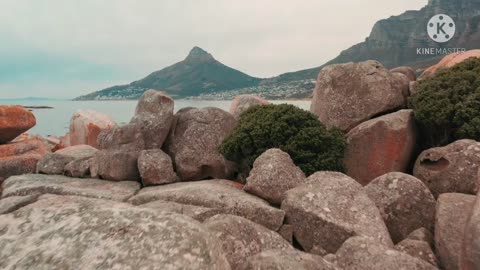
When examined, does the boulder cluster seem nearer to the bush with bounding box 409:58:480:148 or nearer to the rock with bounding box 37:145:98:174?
the rock with bounding box 37:145:98:174

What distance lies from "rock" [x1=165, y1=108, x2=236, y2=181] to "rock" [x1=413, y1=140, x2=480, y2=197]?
6.63 metres

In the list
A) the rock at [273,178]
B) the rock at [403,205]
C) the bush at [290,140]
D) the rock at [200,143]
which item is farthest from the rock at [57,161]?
the rock at [403,205]

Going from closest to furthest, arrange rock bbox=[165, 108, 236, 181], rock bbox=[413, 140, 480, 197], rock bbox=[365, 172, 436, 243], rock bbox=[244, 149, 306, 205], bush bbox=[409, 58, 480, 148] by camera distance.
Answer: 1. rock bbox=[365, 172, 436, 243]
2. rock bbox=[244, 149, 306, 205]
3. rock bbox=[413, 140, 480, 197]
4. bush bbox=[409, 58, 480, 148]
5. rock bbox=[165, 108, 236, 181]

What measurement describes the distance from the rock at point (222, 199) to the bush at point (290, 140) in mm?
1712

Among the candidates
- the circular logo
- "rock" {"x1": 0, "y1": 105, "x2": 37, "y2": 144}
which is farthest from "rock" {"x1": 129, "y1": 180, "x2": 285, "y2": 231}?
the circular logo

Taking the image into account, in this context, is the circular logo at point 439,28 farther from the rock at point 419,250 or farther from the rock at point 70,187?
the rock at point 419,250

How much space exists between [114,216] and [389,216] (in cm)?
755

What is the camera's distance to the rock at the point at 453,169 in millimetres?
11938

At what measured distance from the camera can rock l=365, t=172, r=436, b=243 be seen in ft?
33.7

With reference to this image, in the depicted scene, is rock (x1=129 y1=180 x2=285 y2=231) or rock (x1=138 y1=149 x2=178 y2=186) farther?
rock (x1=138 y1=149 x2=178 y2=186)

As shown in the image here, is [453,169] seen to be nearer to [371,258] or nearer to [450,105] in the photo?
[450,105]

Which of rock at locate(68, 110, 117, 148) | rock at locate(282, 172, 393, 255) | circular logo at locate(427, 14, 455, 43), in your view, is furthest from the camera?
circular logo at locate(427, 14, 455, 43)

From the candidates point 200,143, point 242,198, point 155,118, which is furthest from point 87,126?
point 242,198

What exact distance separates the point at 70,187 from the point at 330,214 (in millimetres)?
8624
